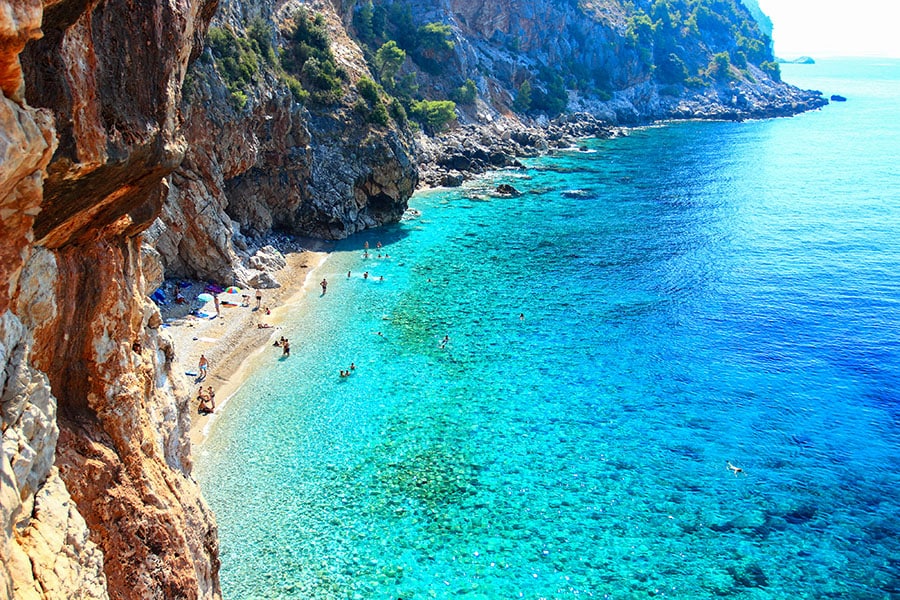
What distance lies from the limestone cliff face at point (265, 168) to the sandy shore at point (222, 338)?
119 inches

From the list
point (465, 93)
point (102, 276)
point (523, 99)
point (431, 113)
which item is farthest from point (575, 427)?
point (523, 99)

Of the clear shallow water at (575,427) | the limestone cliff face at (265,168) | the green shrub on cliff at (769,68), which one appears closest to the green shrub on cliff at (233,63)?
the limestone cliff face at (265,168)

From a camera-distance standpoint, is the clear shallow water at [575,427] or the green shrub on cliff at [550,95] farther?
the green shrub on cliff at [550,95]

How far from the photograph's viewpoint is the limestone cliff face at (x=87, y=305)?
8.27m

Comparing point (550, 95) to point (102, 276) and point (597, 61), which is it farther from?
point (102, 276)

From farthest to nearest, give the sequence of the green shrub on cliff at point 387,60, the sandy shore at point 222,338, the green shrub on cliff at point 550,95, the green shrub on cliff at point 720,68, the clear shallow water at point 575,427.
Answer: the green shrub on cliff at point 720,68 < the green shrub on cliff at point 550,95 < the green shrub on cliff at point 387,60 < the sandy shore at point 222,338 < the clear shallow water at point 575,427

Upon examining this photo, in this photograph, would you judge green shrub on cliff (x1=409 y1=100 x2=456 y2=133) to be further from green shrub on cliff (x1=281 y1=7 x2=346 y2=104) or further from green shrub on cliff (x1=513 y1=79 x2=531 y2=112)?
green shrub on cliff (x1=513 y1=79 x2=531 y2=112)

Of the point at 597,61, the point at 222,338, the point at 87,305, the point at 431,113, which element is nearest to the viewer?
the point at 87,305

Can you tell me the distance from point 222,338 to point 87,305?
26069mm

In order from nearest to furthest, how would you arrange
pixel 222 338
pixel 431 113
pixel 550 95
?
1. pixel 222 338
2. pixel 431 113
3. pixel 550 95

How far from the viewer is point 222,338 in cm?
3688

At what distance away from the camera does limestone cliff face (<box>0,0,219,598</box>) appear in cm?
827

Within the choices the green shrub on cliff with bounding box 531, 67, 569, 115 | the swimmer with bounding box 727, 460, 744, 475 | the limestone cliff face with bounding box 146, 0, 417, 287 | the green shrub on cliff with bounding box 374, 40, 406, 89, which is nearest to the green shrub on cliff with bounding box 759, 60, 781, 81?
the green shrub on cliff with bounding box 531, 67, 569, 115

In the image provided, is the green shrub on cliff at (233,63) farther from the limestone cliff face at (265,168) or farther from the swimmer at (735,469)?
the swimmer at (735,469)
